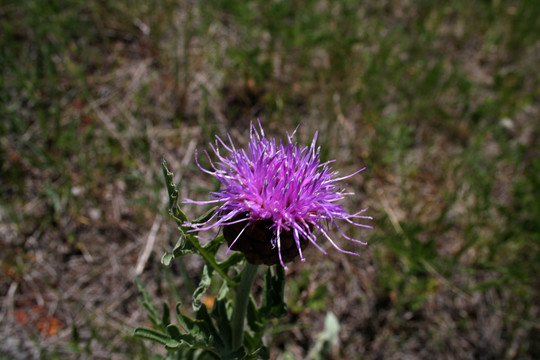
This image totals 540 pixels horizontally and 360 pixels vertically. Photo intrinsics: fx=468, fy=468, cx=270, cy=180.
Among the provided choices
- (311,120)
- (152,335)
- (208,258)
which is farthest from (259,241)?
(311,120)

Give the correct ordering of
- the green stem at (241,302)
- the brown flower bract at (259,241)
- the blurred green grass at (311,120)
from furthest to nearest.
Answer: the blurred green grass at (311,120)
the green stem at (241,302)
the brown flower bract at (259,241)

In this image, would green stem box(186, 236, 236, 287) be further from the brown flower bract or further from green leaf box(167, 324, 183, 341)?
green leaf box(167, 324, 183, 341)

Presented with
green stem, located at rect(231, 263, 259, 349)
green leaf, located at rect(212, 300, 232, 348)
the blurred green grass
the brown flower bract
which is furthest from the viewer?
the blurred green grass

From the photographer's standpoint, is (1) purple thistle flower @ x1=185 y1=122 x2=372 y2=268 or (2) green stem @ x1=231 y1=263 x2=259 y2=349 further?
(2) green stem @ x1=231 y1=263 x2=259 y2=349

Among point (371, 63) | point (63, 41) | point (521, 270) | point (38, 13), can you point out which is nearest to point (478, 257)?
point (521, 270)

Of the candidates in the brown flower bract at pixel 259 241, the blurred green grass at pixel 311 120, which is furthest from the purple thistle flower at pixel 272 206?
the blurred green grass at pixel 311 120

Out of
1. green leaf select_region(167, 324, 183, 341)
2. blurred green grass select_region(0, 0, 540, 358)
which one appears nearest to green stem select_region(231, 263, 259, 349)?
green leaf select_region(167, 324, 183, 341)

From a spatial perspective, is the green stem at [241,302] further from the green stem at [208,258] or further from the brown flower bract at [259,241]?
the brown flower bract at [259,241]

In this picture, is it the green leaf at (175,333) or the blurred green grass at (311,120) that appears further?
the blurred green grass at (311,120)
